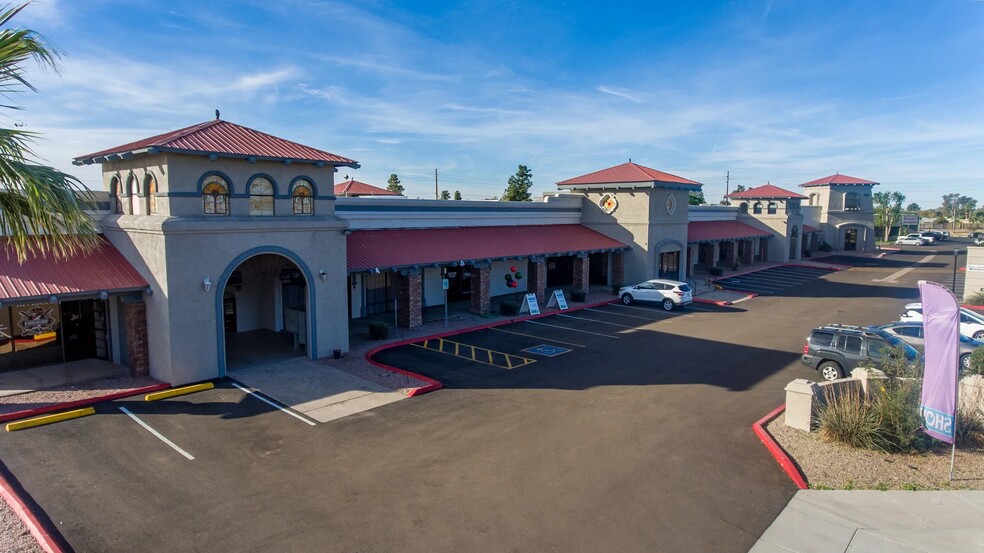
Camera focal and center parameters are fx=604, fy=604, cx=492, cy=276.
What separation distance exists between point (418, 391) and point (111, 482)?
7403mm

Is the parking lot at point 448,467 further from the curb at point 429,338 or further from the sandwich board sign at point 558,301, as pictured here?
the sandwich board sign at point 558,301

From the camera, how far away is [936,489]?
11.2m

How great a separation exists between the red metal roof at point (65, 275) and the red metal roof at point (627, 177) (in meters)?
26.5

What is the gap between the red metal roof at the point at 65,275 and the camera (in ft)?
51.5

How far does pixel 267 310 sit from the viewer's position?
24188mm

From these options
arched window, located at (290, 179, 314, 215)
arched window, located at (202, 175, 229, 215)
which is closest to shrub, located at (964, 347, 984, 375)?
arched window, located at (290, 179, 314, 215)

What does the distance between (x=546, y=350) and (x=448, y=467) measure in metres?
10.5

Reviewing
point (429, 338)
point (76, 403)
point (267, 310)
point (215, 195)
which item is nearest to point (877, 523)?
point (429, 338)

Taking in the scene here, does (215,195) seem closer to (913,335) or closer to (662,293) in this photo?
(662,293)

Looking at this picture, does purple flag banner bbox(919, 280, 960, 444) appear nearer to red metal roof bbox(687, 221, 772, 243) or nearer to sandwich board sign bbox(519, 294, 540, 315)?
sandwich board sign bbox(519, 294, 540, 315)

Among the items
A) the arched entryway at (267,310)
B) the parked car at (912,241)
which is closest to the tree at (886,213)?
the parked car at (912,241)

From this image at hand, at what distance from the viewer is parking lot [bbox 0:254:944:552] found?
Result: 9.53m

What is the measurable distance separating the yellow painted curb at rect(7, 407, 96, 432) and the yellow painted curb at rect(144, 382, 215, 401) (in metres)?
1.34

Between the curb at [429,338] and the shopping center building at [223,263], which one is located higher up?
the shopping center building at [223,263]
